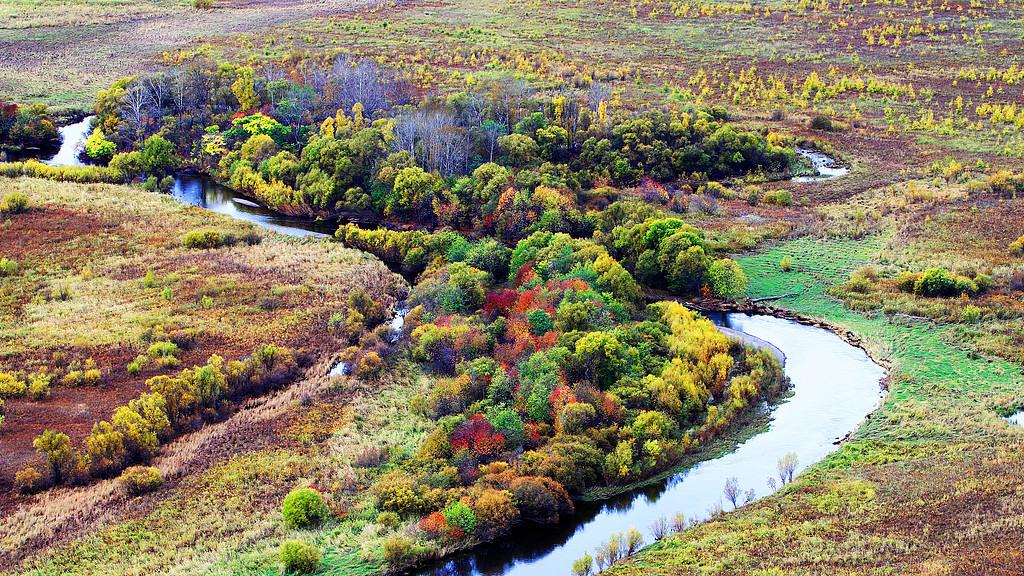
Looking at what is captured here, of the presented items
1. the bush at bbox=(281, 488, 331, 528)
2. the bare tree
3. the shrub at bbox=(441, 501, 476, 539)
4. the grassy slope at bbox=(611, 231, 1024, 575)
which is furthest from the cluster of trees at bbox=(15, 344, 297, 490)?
the bare tree

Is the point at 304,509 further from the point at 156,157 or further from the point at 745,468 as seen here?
the point at 156,157

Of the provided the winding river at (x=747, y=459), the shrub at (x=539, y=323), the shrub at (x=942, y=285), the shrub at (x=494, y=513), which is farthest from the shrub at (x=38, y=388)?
the shrub at (x=942, y=285)

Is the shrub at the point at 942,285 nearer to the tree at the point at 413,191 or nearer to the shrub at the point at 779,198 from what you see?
the shrub at the point at 779,198

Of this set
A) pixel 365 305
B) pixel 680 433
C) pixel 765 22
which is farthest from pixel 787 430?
pixel 765 22

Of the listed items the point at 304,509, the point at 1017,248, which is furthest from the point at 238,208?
the point at 1017,248

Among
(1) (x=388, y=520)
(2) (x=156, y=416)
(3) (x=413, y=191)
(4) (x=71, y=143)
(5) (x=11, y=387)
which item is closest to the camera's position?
(1) (x=388, y=520)

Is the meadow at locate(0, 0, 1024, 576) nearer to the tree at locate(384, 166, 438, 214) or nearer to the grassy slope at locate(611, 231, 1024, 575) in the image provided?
the grassy slope at locate(611, 231, 1024, 575)
